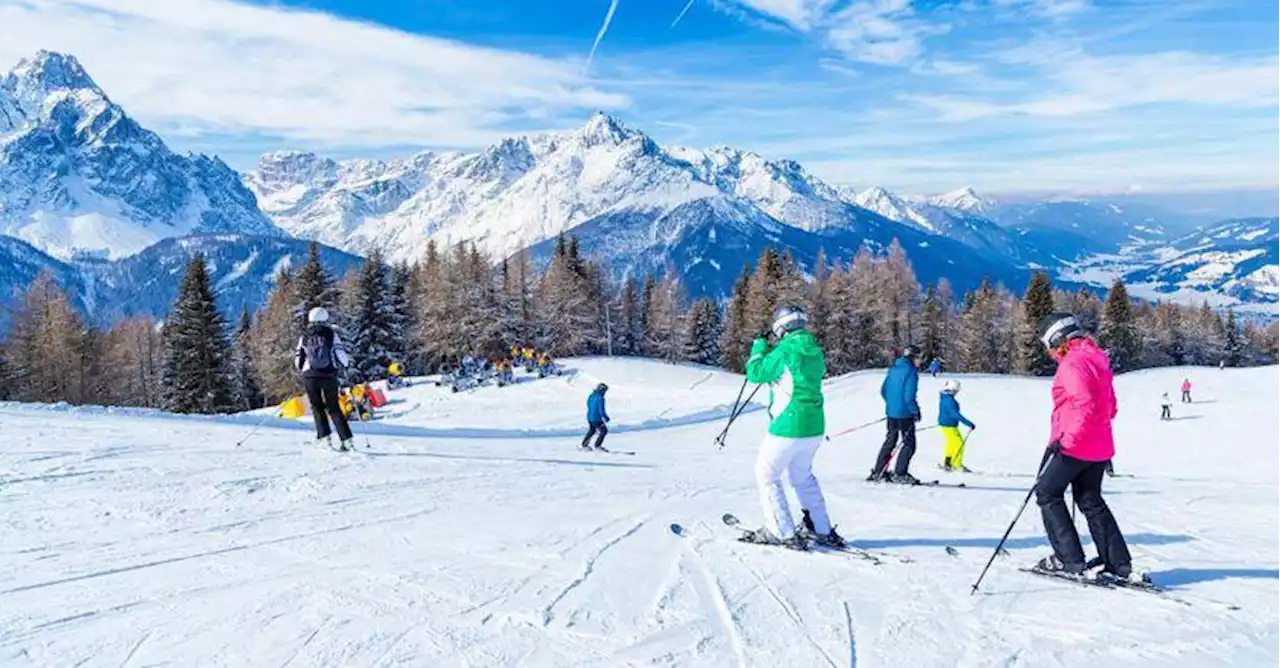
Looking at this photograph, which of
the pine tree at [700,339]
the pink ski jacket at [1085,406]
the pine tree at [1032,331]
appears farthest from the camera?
the pine tree at [700,339]

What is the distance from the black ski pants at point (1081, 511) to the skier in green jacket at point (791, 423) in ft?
5.38

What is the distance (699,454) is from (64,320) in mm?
47287

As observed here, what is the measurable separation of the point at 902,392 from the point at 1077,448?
5.89 meters

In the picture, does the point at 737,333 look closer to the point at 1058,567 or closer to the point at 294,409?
the point at 294,409

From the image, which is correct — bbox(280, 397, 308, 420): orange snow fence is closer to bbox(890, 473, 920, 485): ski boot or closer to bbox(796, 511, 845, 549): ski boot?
bbox(890, 473, 920, 485): ski boot

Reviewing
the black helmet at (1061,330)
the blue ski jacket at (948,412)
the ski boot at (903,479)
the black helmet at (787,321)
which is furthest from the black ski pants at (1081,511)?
the blue ski jacket at (948,412)

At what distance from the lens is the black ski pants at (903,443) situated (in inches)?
456

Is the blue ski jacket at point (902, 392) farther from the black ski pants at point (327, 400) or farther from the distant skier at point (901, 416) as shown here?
the black ski pants at point (327, 400)

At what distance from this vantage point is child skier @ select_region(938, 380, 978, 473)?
13.6 m

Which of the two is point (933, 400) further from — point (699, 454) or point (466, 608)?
point (466, 608)

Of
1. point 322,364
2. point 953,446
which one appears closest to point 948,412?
point 953,446

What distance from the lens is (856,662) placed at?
181 inches

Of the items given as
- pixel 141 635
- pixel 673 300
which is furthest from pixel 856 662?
pixel 673 300

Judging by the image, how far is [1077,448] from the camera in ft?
18.8
